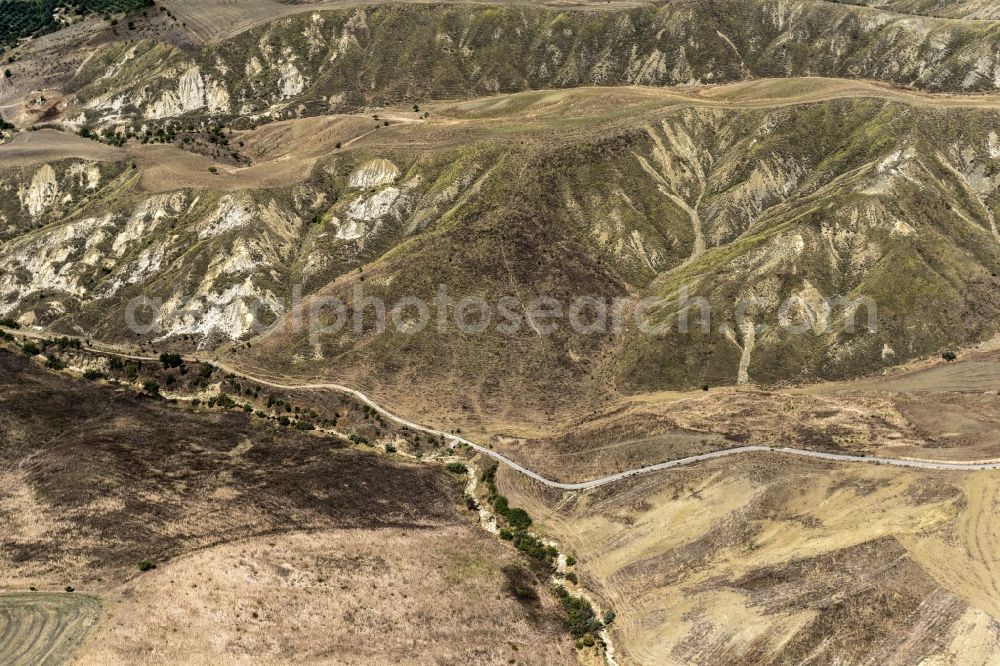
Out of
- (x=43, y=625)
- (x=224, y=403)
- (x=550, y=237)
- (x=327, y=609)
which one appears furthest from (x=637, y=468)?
(x=43, y=625)

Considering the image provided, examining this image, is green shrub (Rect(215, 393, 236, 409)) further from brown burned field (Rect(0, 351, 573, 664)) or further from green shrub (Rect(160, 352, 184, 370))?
green shrub (Rect(160, 352, 184, 370))

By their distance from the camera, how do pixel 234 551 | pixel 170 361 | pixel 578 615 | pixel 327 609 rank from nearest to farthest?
pixel 327 609
pixel 234 551
pixel 578 615
pixel 170 361

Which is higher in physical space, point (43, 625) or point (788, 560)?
point (43, 625)

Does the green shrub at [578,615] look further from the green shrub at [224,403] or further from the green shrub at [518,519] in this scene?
the green shrub at [224,403]

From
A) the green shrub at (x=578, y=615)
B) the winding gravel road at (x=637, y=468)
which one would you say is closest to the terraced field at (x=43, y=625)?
the winding gravel road at (x=637, y=468)

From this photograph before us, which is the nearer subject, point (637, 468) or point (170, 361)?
point (637, 468)

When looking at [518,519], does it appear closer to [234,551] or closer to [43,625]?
[234,551]

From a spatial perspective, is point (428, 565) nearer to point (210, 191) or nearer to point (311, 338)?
point (311, 338)

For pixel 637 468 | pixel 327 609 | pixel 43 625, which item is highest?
pixel 637 468
